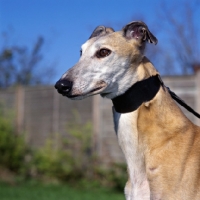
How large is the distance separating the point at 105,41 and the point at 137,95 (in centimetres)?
45

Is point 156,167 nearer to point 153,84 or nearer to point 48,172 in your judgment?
point 153,84

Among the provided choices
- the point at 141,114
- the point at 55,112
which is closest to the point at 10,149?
the point at 55,112

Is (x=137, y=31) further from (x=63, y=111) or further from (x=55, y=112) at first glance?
(x=55, y=112)

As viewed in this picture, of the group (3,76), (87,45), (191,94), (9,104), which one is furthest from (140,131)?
(3,76)

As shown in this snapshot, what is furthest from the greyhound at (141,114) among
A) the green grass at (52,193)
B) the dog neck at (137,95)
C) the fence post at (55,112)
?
the fence post at (55,112)

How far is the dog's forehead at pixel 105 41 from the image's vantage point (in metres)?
3.73

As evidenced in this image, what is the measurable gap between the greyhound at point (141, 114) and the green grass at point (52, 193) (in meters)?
6.25

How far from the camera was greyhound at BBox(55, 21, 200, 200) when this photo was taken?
3416 millimetres

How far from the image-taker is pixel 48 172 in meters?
12.7

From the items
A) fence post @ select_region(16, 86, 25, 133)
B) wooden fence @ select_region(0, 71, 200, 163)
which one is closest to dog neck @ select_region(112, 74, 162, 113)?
wooden fence @ select_region(0, 71, 200, 163)

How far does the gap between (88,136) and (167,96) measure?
8.33m

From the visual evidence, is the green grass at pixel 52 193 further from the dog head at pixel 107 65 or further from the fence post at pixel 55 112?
the dog head at pixel 107 65

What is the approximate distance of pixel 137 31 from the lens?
3.84 meters

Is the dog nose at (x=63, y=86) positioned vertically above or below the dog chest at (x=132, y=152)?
above
